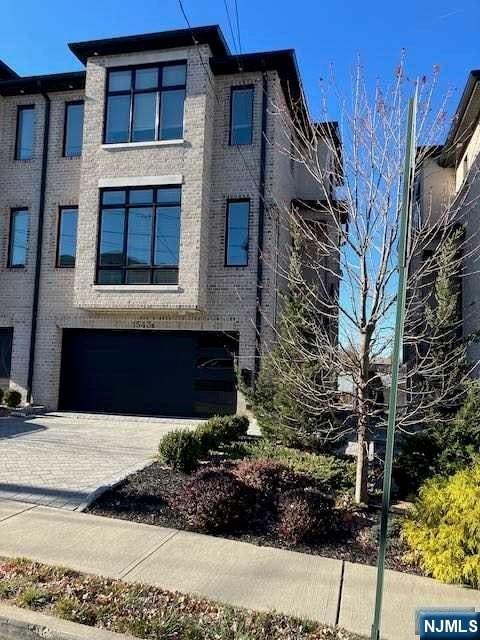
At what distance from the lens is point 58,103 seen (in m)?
15.4

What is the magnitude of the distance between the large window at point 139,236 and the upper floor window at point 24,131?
3602 millimetres

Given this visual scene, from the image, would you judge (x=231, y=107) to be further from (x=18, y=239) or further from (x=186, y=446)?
(x=186, y=446)

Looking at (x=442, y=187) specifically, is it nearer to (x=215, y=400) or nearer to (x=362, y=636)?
(x=215, y=400)

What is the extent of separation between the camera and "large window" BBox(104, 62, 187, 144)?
543 inches

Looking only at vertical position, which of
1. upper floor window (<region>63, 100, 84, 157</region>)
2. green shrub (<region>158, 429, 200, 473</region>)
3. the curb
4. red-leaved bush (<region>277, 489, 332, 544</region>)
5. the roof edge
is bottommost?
the curb

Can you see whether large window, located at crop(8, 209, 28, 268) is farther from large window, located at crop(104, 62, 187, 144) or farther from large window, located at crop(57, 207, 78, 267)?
large window, located at crop(104, 62, 187, 144)

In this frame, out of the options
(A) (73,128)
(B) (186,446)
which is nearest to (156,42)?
(A) (73,128)

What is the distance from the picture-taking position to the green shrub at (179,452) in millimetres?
7371

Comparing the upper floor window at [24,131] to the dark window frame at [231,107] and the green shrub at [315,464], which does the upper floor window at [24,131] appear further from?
the green shrub at [315,464]

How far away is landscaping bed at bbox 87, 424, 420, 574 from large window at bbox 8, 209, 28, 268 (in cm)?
1034

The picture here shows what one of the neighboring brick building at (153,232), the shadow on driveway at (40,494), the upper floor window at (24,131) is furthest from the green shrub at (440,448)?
the upper floor window at (24,131)

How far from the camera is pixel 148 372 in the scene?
1452 cm

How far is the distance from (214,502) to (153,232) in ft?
30.6

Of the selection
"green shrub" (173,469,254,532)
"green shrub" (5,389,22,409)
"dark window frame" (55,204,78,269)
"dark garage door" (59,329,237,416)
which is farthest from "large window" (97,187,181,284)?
"green shrub" (173,469,254,532)
